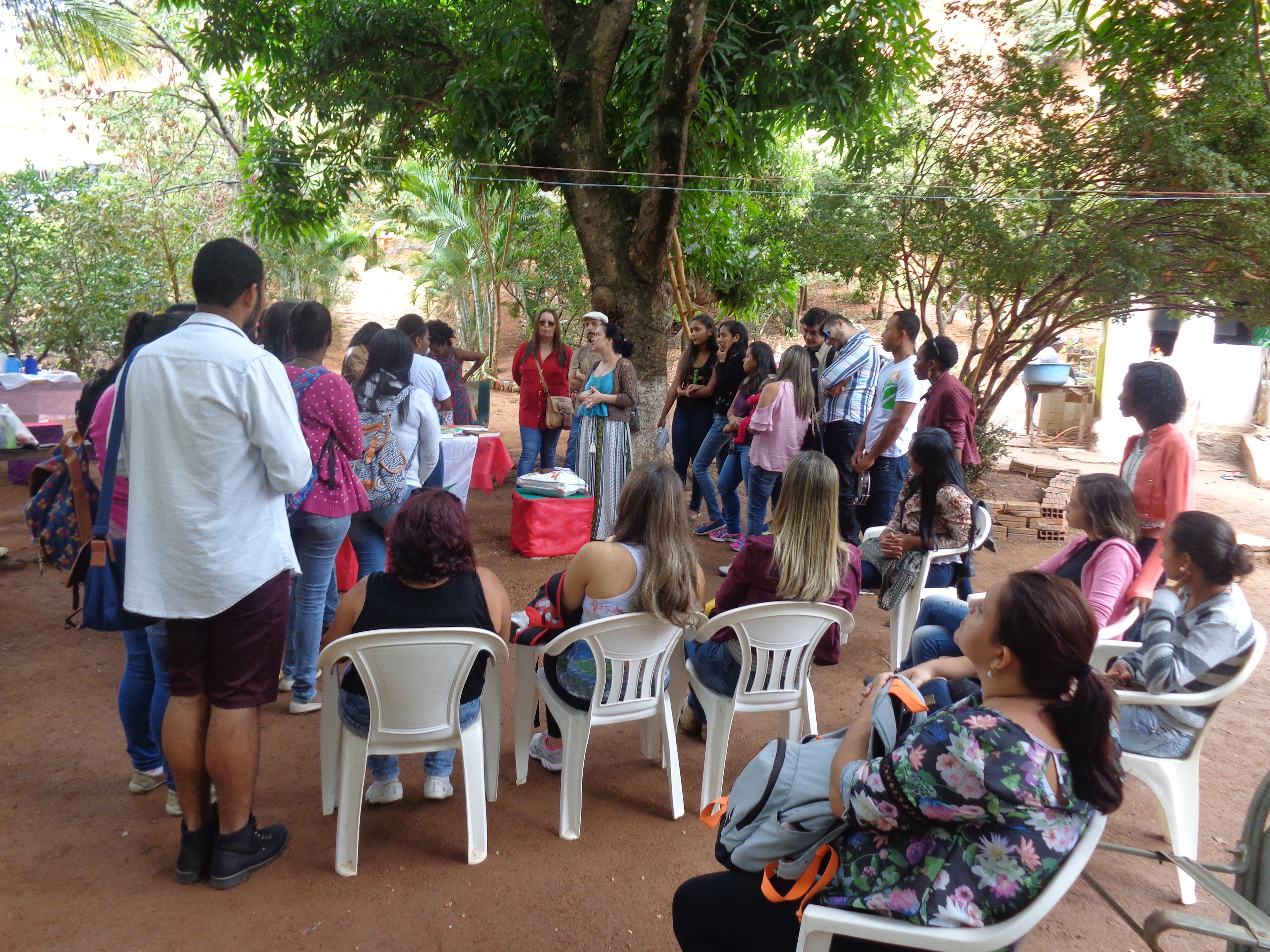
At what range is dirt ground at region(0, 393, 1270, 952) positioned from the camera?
2379 mm

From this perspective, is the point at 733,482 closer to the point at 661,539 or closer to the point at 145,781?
the point at 661,539

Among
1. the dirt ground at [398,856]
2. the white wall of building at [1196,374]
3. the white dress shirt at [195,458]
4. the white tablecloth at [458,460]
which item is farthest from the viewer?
the white wall of building at [1196,374]

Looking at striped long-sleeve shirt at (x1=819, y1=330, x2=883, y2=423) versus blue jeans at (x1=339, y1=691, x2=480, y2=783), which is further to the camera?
striped long-sleeve shirt at (x1=819, y1=330, x2=883, y2=423)

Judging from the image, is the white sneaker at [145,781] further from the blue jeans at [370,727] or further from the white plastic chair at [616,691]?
the white plastic chair at [616,691]

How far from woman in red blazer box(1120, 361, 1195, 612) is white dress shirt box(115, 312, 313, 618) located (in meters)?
3.23

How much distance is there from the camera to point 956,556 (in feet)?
14.1

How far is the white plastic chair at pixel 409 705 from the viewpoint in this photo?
8.14ft

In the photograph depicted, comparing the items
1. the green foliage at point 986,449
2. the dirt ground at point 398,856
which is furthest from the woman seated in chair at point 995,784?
the green foliage at point 986,449

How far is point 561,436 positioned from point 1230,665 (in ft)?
38.6

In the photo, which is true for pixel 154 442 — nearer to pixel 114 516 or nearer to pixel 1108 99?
pixel 114 516

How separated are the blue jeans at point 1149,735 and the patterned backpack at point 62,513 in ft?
11.6

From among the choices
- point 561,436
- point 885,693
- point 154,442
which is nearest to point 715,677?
point 885,693

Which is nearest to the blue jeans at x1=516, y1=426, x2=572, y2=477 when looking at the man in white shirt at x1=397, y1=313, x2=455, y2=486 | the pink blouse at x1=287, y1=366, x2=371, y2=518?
the man in white shirt at x1=397, y1=313, x2=455, y2=486

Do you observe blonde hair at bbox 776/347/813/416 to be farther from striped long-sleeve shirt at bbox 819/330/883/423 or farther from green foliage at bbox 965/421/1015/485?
green foliage at bbox 965/421/1015/485
